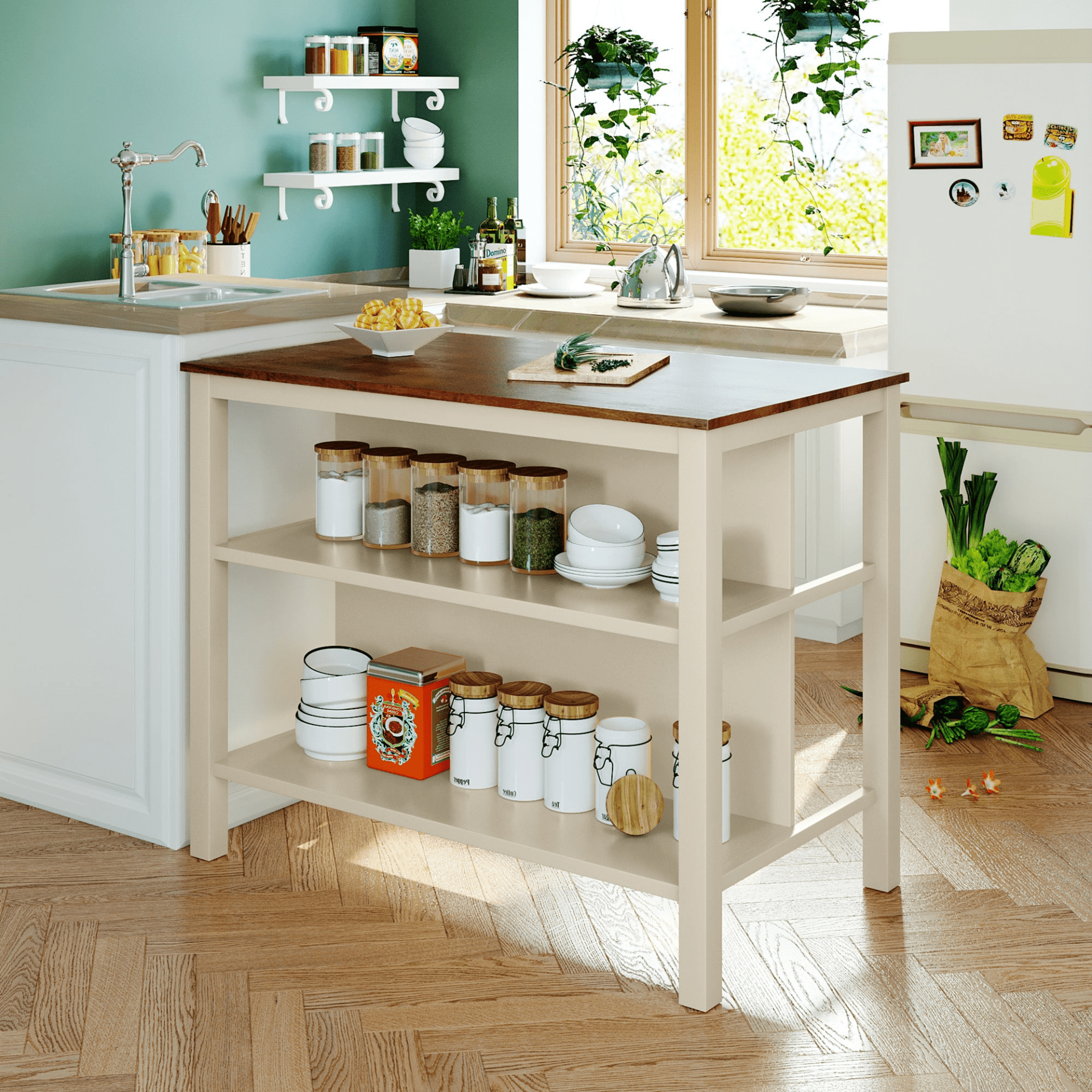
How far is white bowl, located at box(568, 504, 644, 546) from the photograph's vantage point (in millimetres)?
2600

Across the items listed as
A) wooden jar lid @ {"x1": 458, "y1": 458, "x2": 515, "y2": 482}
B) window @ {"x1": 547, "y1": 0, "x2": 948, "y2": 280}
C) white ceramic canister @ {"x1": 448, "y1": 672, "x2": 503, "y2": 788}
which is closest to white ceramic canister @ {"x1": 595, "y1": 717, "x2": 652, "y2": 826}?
white ceramic canister @ {"x1": 448, "y1": 672, "x2": 503, "y2": 788}

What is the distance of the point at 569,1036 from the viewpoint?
233cm

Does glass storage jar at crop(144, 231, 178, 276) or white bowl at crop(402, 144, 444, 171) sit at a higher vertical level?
white bowl at crop(402, 144, 444, 171)

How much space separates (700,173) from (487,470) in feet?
9.40

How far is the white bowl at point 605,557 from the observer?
101 inches

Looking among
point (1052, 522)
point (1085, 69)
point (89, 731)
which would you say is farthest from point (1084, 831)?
point (89, 731)

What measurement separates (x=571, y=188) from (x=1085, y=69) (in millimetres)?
2388

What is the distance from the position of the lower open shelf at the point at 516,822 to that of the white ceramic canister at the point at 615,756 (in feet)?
0.16

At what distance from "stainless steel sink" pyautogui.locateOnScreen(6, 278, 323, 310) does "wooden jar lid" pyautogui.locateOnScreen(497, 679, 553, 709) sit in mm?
976

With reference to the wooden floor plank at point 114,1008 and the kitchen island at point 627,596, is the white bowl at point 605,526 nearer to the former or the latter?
the kitchen island at point 627,596

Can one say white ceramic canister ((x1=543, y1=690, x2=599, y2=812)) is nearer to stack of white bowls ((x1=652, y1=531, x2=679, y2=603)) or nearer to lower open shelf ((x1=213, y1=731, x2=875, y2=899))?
lower open shelf ((x1=213, y1=731, x2=875, y2=899))

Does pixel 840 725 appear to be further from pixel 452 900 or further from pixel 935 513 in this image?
pixel 452 900

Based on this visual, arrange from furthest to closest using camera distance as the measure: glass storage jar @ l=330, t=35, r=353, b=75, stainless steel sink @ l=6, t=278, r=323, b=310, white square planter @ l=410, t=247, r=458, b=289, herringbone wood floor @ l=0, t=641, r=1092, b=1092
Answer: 1. white square planter @ l=410, t=247, r=458, b=289
2. glass storage jar @ l=330, t=35, r=353, b=75
3. stainless steel sink @ l=6, t=278, r=323, b=310
4. herringbone wood floor @ l=0, t=641, r=1092, b=1092

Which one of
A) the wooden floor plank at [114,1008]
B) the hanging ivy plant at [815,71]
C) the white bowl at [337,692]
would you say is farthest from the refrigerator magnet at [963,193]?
the wooden floor plank at [114,1008]
